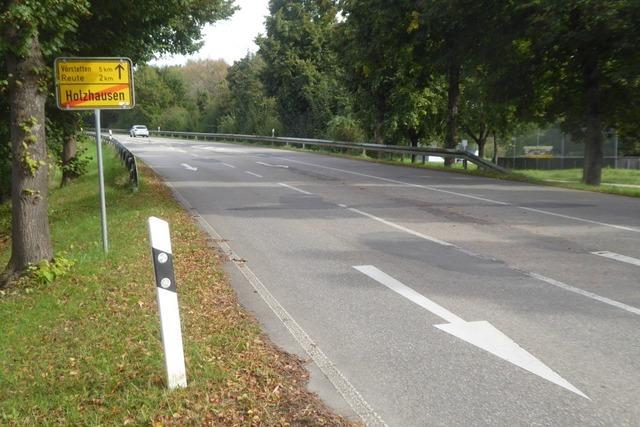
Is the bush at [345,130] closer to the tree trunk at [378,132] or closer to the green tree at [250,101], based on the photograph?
the tree trunk at [378,132]

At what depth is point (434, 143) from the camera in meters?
47.3

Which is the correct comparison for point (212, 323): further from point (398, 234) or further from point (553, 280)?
point (398, 234)

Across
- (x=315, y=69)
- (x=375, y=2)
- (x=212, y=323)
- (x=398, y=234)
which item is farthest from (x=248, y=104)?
(x=212, y=323)

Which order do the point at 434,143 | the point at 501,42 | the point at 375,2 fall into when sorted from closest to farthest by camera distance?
the point at 501,42, the point at 375,2, the point at 434,143

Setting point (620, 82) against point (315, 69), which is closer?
point (620, 82)

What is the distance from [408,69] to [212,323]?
972 inches

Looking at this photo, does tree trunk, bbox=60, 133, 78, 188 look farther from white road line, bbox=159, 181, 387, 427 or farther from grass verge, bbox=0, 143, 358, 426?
white road line, bbox=159, 181, 387, 427

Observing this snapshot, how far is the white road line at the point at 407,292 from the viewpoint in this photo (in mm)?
5910

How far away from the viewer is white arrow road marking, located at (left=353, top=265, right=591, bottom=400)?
14.8 ft

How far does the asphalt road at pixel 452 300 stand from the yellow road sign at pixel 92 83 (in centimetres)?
282

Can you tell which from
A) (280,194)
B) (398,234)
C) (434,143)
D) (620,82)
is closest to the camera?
(398,234)

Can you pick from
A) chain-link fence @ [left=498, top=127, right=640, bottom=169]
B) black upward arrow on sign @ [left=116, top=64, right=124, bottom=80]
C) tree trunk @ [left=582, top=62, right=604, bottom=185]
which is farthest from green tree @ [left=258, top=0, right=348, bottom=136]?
black upward arrow on sign @ [left=116, top=64, right=124, bottom=80]

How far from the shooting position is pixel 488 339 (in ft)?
17.1

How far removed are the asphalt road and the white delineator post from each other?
1.05m
